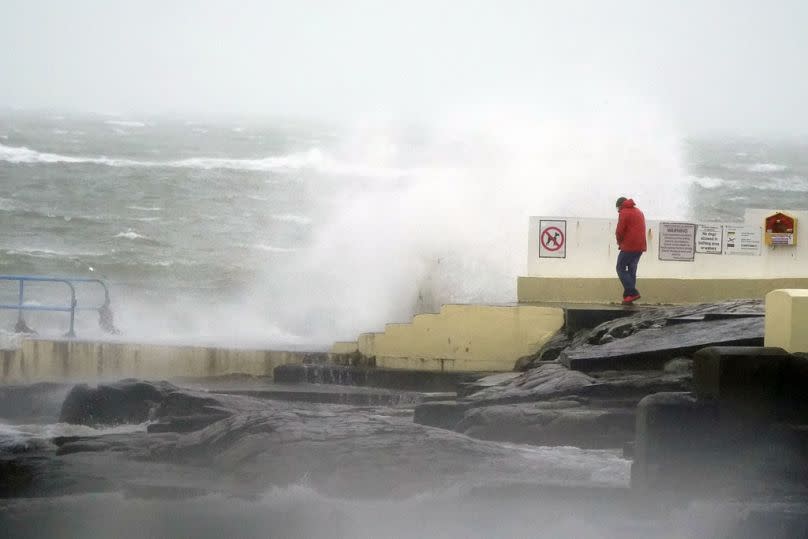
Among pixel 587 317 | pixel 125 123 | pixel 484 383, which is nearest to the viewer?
pixel 484 383

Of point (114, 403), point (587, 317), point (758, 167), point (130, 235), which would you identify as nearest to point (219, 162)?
point (130, 235)

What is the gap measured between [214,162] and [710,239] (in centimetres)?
4137

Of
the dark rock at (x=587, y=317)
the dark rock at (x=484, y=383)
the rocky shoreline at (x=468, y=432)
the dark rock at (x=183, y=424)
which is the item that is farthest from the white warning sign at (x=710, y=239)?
the dark rock at (x=183, y=424)

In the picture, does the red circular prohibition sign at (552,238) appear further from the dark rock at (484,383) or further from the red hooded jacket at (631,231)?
the dark rock at (484,383)

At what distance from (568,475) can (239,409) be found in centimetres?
374

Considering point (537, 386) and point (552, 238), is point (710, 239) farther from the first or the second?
point (537, 386)

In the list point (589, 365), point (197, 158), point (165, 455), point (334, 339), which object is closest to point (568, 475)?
point (589, 365)

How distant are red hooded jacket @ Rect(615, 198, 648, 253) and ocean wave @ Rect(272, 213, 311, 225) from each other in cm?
2913

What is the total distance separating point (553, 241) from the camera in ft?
50.0

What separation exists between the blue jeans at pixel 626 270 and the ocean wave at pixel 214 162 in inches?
1364

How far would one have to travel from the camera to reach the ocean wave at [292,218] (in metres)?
43.9

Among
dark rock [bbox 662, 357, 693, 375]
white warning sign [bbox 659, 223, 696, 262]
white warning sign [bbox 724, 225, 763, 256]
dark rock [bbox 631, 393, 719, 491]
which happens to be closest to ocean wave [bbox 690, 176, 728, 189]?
white warning sign [bbox 724, 225, 763, 256]

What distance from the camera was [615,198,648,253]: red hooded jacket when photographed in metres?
14.5

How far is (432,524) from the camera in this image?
31.5ft
